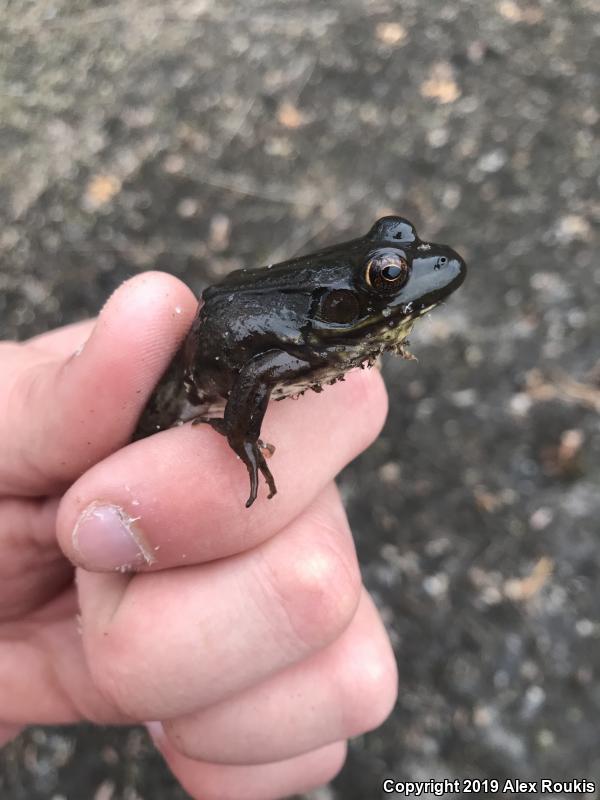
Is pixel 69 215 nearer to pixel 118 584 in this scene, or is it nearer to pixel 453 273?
pixel 118 584

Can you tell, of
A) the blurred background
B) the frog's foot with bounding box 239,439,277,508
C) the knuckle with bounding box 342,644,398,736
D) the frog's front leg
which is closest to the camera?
the frog's front leg

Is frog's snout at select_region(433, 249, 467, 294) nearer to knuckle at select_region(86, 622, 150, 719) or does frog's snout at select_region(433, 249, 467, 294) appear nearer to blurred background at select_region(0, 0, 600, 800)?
knuckle at select_region(86, 622, 150, 719)

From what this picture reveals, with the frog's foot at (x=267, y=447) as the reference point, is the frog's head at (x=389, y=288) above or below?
above

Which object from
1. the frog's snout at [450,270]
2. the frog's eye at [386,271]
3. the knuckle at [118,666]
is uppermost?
the frog's eye at [386,271]

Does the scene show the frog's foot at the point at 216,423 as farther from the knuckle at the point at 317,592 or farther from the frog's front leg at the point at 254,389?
the knuckle at the point at 317,592

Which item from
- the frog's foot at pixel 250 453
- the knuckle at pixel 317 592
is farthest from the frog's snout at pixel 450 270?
the knuckle at pixel 317 592

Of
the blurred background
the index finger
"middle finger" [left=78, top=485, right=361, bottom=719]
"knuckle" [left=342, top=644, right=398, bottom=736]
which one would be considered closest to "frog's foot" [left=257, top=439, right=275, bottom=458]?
"middle finger" [left=78, top=485, right=361, bottom=719]

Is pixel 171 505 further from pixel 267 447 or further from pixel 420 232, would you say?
pixel 420 232
